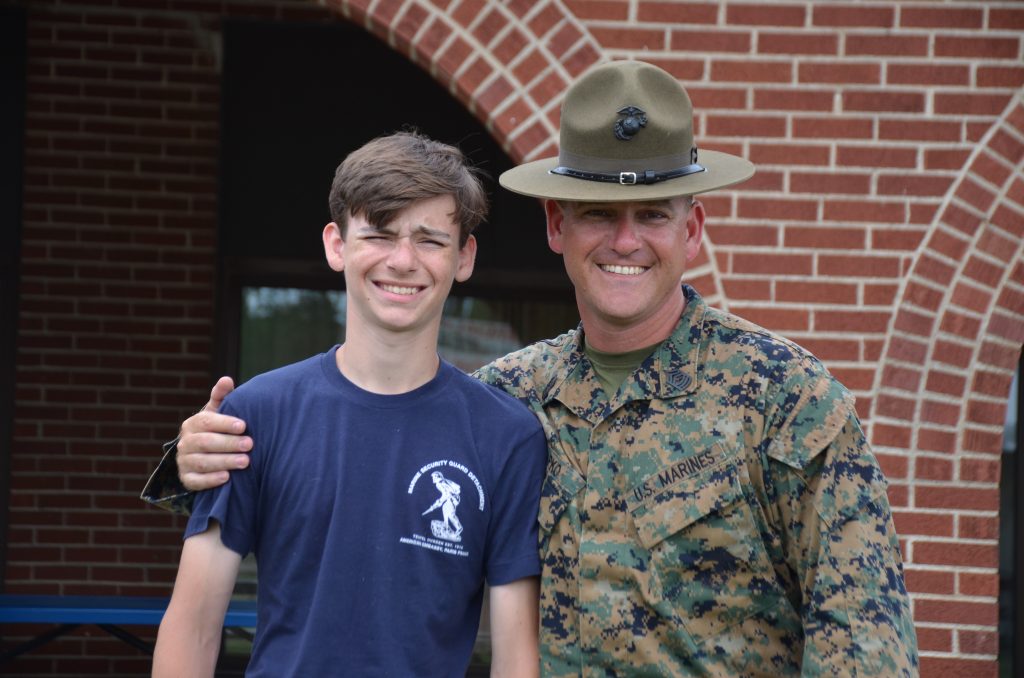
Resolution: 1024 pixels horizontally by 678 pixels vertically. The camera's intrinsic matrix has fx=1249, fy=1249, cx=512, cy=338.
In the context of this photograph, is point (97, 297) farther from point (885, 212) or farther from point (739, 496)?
point (739, 496)

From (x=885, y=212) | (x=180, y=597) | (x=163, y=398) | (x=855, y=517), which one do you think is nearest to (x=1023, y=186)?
(x=885, y=212)

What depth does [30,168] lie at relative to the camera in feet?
20.9

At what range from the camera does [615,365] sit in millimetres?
2623

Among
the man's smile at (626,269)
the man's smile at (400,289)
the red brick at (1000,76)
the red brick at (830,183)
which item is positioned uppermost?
the red brick at (1000,76)

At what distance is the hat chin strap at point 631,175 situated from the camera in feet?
8.24

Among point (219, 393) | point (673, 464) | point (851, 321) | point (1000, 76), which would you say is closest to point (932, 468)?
point (851, 321)

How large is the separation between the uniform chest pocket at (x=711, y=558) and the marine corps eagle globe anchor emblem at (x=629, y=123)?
0.70 metres

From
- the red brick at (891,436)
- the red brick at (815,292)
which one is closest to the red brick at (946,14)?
the red brick at (815,292)

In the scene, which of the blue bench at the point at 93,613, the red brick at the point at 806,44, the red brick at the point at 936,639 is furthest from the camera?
the blue bench at the point at 93,613

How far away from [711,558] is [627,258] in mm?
615

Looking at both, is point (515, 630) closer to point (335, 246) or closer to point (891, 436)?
point (335, 246)

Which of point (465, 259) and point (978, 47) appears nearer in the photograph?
point (465, 259)

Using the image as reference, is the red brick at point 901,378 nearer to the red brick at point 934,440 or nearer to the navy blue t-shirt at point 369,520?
the red brick at point 934,440

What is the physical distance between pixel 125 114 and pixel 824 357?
12.9ft
